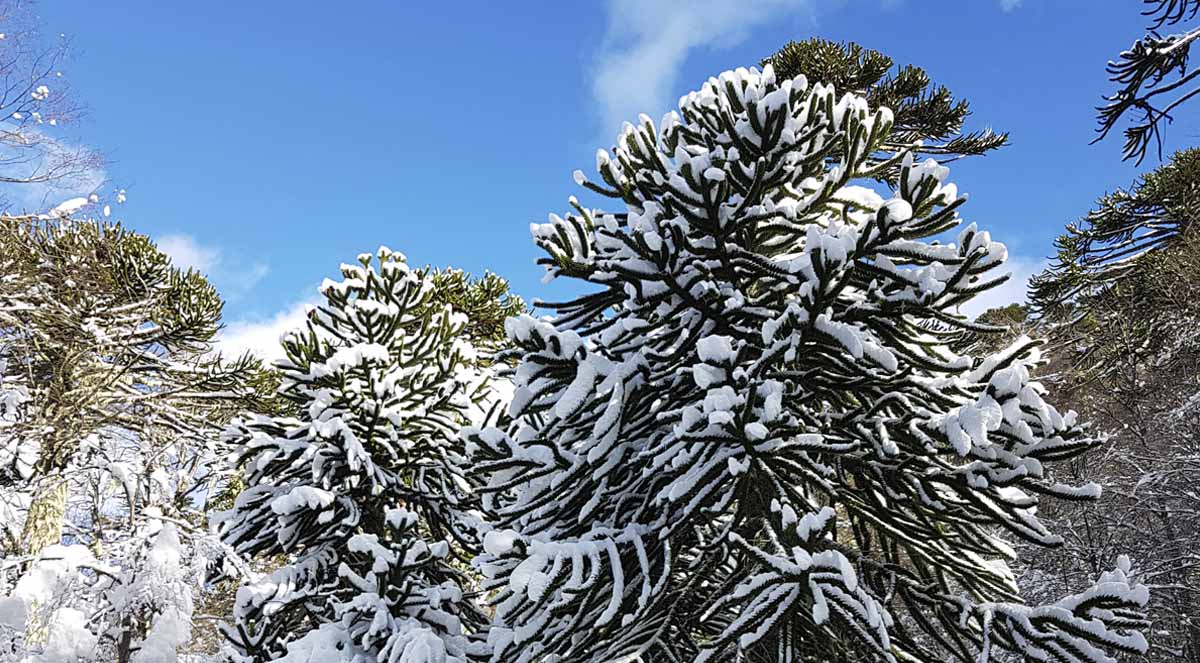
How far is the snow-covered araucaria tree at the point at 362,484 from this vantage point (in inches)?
162

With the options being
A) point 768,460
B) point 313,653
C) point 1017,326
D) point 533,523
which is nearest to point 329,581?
point 313,653

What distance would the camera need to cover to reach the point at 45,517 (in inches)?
396

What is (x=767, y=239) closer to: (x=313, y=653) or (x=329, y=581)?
(x=313, y=653)

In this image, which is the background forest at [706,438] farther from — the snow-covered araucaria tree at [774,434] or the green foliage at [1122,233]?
the green foliage at [1122,233]

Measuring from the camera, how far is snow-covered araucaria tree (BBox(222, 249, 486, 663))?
4106 mm

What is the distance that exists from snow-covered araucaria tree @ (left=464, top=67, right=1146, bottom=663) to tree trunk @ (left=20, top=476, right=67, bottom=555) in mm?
9429

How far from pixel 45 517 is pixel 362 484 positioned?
26.3ft

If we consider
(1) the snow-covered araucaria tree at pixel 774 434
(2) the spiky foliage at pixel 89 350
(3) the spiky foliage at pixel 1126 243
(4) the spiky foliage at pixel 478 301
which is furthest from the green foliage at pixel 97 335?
(3) the spiky foliage at pixel 1126 243

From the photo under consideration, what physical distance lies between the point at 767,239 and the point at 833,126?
2.21 ft

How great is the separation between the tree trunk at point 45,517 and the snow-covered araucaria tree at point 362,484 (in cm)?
659

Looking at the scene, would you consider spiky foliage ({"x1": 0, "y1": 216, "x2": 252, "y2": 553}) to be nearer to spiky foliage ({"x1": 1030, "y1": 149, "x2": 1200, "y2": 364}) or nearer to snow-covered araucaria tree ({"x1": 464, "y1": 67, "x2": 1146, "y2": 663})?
snow-covered araucaria tree ({"x1": 464, "y1": 67, "x2": 1146, "y2": 663})

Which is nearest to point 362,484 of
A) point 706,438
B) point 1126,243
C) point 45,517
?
point 706,438

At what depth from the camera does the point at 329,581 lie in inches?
193

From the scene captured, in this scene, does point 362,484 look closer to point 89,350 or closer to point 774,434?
point 774,434
